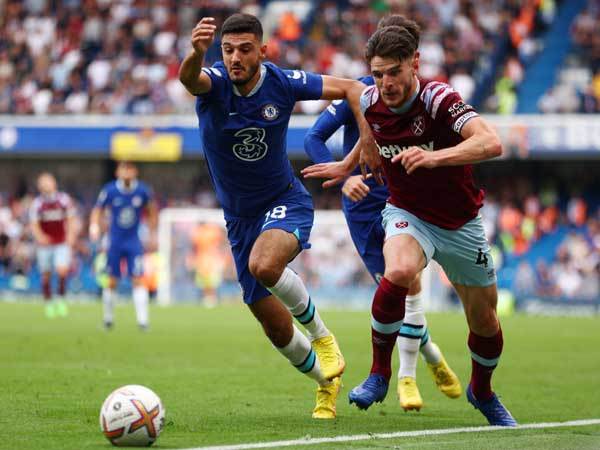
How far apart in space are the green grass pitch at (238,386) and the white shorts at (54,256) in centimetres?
279

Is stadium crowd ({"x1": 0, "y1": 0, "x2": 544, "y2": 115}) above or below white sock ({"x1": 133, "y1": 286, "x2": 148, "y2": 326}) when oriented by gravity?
above

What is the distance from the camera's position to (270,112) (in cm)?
809

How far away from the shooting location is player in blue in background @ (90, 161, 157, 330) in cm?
1834

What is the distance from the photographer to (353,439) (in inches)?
272

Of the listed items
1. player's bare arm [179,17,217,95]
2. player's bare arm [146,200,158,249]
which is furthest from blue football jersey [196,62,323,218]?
player's bare arm [146,200,158,249]

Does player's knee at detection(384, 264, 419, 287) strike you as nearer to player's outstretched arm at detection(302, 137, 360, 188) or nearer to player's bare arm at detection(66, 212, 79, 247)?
player's outstretched arm at detection(302, 137, 360, 188)

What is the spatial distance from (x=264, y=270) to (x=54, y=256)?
15173 millimetres

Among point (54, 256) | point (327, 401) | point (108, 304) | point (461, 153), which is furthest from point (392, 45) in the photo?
point (54, 256)

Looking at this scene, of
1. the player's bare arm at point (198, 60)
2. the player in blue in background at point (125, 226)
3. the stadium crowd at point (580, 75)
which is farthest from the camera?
the stadium crowd at point (580, 75)

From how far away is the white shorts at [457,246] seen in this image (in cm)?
744

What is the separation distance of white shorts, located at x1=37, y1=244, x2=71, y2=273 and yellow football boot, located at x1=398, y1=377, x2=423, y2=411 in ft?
47.2

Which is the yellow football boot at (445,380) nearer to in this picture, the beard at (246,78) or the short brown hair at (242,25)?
the beard at (246,78)

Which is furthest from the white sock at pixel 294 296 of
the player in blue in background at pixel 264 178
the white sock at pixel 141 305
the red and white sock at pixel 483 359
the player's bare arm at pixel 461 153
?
the white sock at pixel 141 305

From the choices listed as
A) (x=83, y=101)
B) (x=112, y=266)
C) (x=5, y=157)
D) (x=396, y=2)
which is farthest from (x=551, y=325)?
(x=5, y=157)
